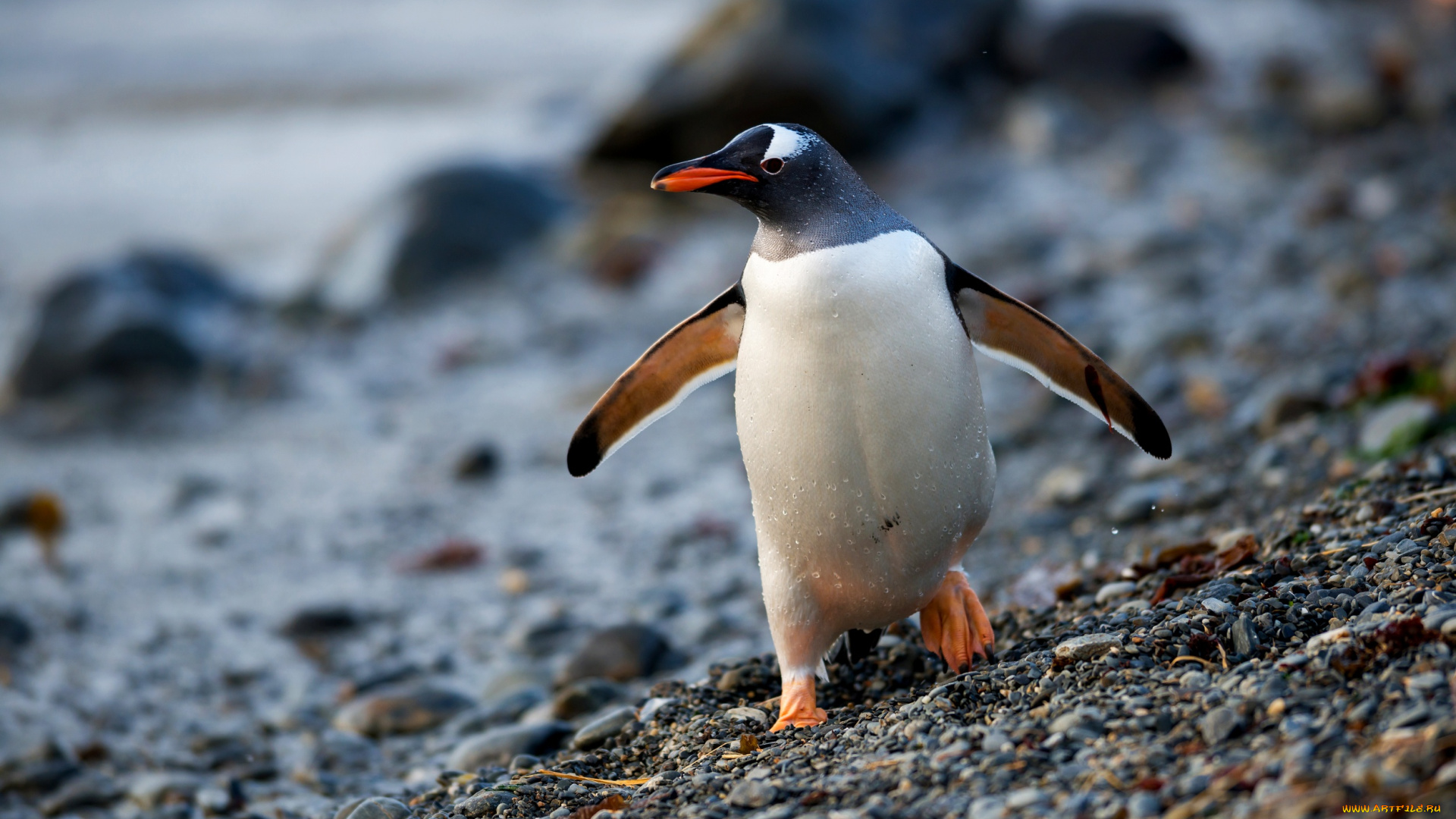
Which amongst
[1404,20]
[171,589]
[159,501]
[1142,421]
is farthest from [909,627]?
[1404,20]

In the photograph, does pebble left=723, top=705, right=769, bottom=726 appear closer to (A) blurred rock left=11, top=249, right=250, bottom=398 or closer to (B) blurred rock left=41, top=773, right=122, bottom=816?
(B) blurred rock left=41, top=773, right=122, bottom=816

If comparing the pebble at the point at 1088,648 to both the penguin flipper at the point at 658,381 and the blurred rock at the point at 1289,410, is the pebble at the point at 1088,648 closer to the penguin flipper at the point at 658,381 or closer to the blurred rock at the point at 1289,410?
the penguin flipper at the point at 658,381

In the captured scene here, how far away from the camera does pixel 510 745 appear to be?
4.70m

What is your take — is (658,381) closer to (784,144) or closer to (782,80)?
(784,144)

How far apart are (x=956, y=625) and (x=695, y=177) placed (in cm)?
157

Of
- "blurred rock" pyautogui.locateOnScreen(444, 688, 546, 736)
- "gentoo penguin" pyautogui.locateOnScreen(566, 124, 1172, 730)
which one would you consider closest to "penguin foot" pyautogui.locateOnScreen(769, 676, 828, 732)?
"gentoo penguin" pyautogui.locateOnScreen(566, 124, 1172, 730)

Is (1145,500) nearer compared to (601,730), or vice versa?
(601,730)

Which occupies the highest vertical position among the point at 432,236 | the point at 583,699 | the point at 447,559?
the point at 432,236

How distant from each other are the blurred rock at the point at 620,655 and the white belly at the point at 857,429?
1597mm

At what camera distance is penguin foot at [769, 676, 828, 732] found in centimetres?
386

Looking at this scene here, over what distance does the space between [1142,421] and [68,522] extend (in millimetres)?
6695

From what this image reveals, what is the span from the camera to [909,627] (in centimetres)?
481

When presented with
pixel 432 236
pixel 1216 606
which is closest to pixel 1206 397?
pixel 1216 606

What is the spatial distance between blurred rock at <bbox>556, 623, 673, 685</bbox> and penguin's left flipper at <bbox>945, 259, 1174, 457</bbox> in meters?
2.15
